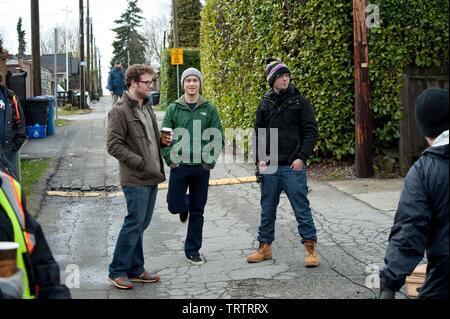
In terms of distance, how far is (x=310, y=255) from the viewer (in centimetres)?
645

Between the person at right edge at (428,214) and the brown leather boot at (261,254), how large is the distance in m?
3.32

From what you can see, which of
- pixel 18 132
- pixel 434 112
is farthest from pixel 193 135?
pixel 434 112

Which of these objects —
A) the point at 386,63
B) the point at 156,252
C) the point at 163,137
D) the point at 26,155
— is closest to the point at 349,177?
the point at 386,63

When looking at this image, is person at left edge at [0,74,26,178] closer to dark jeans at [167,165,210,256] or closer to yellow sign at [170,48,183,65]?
dark jeans at [167,165,210,256]

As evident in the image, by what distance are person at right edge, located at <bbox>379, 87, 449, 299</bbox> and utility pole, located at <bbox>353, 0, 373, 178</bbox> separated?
24.8 ft

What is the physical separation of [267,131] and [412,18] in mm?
5314

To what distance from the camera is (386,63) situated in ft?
35.8

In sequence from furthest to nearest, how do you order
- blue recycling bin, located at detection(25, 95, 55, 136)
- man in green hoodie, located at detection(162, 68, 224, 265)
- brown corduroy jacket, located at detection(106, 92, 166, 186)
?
blue recycling bin, located at detection(25, 95, 55, 136)
man in green hoodie, located at detection(162, 68, 224, 265)
brown corduroy jacket, located at detection(106, 92, 166, 186)

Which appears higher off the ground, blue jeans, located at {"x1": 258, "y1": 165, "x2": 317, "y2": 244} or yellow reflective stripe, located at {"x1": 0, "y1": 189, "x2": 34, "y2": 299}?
yellow reflective stripe, located at {"x1": 0, "y1": 189, "x2": 34, "y2": 299}

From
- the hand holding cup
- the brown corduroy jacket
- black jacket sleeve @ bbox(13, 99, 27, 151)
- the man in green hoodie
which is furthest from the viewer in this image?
black jacket sleeve @ bbox(13, 99, 27, 151)

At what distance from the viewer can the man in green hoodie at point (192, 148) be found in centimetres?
652

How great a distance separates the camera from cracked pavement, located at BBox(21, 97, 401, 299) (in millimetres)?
5848
